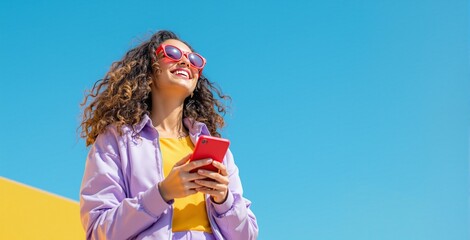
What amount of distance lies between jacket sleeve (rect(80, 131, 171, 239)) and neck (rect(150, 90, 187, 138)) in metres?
0.29

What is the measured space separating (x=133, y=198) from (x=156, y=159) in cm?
26

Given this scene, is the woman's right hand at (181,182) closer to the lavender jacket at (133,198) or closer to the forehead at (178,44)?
the lavender jacket at (133,198)

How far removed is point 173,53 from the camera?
124 inches

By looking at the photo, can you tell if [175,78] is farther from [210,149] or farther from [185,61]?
[210,149]

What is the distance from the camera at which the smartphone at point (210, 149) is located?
2537 millimetres

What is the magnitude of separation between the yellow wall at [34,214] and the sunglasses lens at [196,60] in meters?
3.28

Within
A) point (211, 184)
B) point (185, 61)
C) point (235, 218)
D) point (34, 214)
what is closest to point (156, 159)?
point (211, 184)

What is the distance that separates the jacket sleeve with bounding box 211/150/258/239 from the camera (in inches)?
109

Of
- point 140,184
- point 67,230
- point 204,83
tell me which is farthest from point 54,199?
point 140,184

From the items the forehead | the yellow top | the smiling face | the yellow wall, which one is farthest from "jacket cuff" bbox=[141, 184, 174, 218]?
the yellow wall

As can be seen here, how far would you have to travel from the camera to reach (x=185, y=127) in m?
3.23

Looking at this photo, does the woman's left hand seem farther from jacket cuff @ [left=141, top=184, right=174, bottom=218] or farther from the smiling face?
the smiling face

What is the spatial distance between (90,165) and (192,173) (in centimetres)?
58

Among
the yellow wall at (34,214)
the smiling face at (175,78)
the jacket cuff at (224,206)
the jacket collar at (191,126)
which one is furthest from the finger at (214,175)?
the yellow wall at (34,214)
